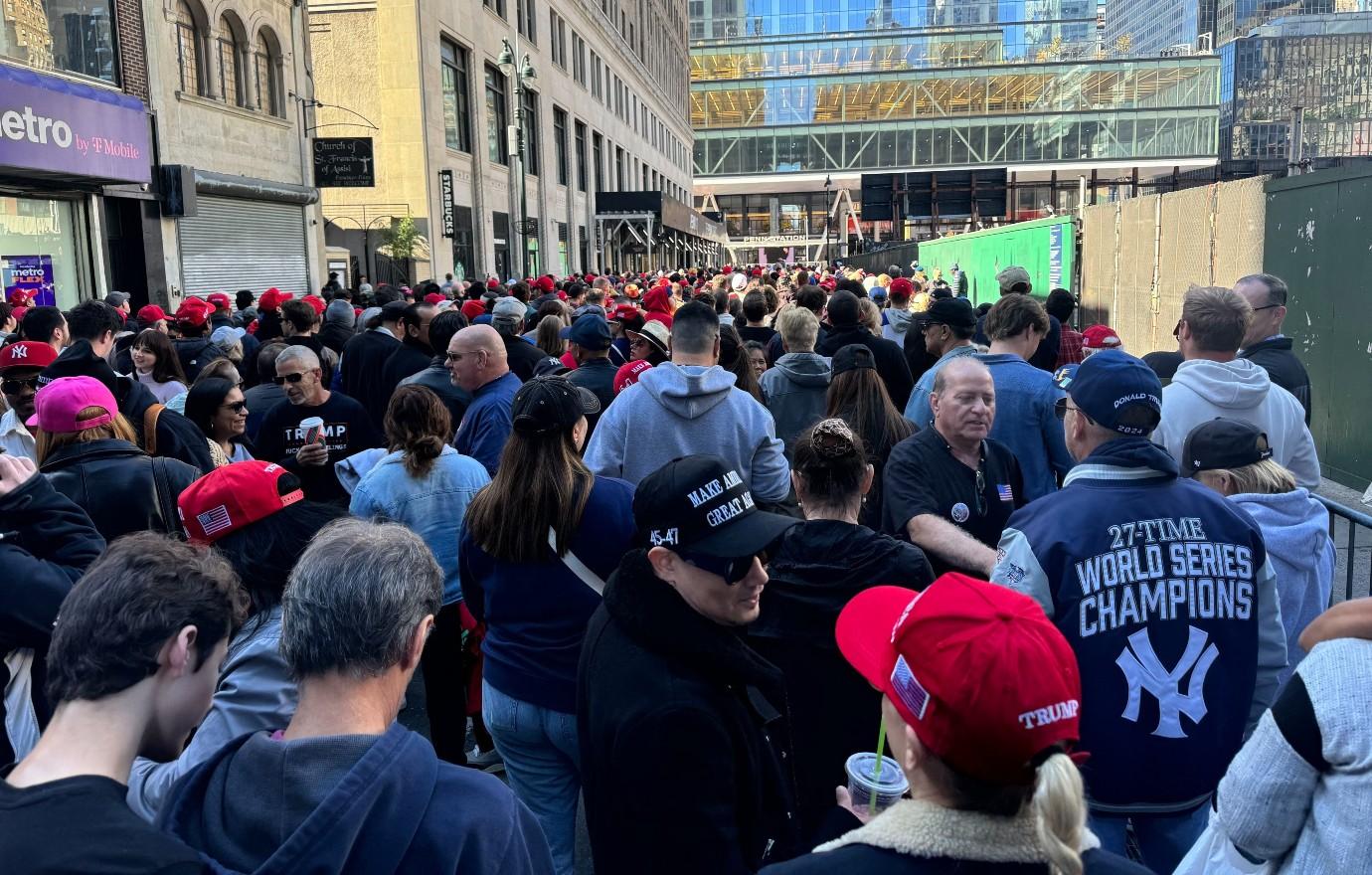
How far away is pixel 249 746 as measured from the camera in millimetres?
1901

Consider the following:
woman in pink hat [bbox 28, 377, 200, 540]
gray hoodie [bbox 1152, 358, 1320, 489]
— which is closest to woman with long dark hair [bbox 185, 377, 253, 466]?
woman in pink hat [bbox 28, 377, 200, 540]

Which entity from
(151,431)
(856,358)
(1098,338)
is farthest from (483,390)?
(1098,338)

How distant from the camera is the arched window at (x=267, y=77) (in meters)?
21.7

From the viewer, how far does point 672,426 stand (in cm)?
484

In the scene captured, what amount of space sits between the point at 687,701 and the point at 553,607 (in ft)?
4.20

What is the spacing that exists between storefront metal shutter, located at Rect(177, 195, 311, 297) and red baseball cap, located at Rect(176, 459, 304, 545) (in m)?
18.3

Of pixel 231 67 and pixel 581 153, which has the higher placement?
pixel 581 153

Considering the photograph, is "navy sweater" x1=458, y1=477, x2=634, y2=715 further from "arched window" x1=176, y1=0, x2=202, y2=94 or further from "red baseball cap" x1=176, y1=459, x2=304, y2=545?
"arched window" x1=176, y1=0, x2=202, y2=94

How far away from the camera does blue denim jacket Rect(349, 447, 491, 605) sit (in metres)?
4.53

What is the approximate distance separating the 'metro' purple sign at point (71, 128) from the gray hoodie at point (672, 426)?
13.0 meters

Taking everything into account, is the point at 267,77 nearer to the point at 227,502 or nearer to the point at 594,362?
the point at 594,362

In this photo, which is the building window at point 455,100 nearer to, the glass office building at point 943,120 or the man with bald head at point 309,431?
the man with bald head at point 309,431

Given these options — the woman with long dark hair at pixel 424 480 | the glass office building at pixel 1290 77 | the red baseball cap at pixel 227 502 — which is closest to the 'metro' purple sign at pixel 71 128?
the woman with long dark hair at pixel 424 480

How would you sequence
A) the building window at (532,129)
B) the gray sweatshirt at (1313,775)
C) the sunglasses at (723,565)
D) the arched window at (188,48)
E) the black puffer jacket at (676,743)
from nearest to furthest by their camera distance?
the gray sweatshirt at (1313,775)
the black puffer jacket at (676,743)
the sunglasses at (723,565)
the arched window at (188,48)
the building window at (532,129)
